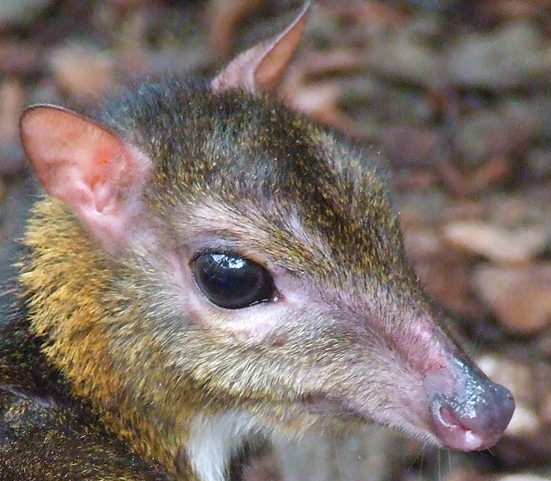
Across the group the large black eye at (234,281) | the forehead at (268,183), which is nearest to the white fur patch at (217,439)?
the large black eye at (234,281)

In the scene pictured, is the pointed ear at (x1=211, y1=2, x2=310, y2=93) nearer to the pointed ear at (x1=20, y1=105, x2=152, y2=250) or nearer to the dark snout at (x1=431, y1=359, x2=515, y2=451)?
the pointed ear at (x1=20, y1=105, x2=152, y2=250)

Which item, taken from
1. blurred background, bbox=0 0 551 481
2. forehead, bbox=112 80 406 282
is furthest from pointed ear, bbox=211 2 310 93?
blurred background, bbox=0 0 551 481

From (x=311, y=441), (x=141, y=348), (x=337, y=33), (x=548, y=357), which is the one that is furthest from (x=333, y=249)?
(x=337, y=33)

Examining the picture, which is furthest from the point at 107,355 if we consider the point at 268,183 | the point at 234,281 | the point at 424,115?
the point at 424,115

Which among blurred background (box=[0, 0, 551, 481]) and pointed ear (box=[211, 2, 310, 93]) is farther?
blurred background (box=[0, 0, 551, 481])

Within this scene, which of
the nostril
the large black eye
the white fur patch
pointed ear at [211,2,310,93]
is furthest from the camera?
pointed ear at [211,2,310,93]

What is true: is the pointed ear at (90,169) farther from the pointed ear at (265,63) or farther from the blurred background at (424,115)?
the blurred background at (424,115)
